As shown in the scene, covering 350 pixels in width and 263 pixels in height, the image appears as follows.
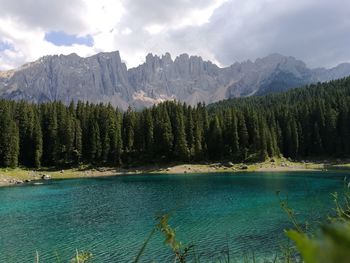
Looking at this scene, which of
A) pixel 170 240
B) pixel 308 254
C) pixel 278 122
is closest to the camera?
pixel 308 254

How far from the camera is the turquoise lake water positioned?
24297 millimetres

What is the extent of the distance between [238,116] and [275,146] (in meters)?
13.3

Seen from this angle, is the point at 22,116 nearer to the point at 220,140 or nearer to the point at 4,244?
the point at 220,140

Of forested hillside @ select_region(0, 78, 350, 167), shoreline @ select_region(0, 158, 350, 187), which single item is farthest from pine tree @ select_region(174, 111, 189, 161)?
shoreline @ select_region(0, 158, 350, 187)

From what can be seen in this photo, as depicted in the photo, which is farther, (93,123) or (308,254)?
(93,123)

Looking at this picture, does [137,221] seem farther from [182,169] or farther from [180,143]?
[180,143]

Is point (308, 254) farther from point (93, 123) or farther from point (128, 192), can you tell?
point (93, 123)

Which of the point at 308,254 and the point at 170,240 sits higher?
the point at 308,254

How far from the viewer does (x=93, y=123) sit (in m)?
109

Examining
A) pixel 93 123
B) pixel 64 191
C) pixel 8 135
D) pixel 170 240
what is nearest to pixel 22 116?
pixel 8 135

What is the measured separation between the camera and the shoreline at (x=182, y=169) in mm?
88750

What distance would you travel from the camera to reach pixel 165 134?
106688 mm

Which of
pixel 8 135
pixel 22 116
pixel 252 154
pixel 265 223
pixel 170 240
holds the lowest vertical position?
pixel 265 223

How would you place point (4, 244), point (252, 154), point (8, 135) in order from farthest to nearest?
point (252, 154)
point (8, 135)
point (4, 244)
